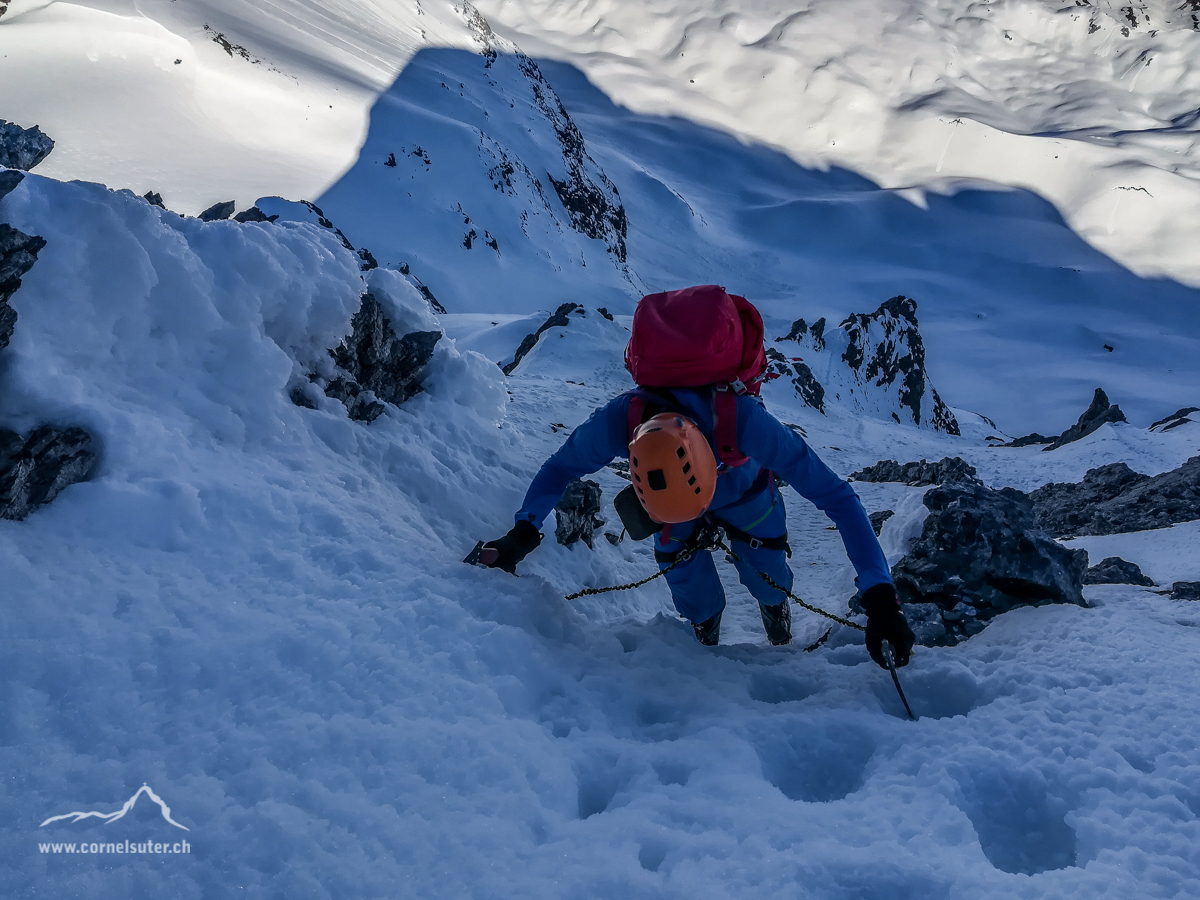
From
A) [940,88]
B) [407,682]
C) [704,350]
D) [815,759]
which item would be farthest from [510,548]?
[940,88]

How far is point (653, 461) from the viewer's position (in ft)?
8.34

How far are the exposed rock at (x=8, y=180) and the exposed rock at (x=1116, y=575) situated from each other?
6.48m

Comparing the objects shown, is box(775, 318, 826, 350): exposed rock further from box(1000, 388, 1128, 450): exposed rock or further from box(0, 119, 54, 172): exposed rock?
box(0, 119, 54, 172): exposed rock

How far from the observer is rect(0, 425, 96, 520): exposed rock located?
7.85ft

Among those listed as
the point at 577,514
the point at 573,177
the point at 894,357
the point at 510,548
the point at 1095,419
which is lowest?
the point at 894,357

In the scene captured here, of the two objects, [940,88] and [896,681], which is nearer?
[896,681]

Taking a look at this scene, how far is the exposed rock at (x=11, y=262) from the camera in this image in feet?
8.66

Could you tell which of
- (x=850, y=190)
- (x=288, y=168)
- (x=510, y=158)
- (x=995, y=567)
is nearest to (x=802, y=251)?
(x=850, y=190)

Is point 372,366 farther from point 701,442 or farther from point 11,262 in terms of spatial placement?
point 701,442

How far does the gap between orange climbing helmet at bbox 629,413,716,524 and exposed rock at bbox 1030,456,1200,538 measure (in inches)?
233

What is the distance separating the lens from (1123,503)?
8891mm

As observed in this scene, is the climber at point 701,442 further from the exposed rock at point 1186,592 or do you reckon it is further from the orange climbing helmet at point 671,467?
the exposed rock at point 1186,592

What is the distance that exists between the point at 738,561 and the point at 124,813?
2647mm

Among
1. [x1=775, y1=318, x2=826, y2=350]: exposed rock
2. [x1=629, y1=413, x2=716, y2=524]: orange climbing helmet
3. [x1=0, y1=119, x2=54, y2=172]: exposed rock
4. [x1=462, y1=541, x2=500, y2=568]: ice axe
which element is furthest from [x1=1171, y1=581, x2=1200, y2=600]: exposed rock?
[x1=775, y1=318, x2=826, y2=350]: exposed rock
